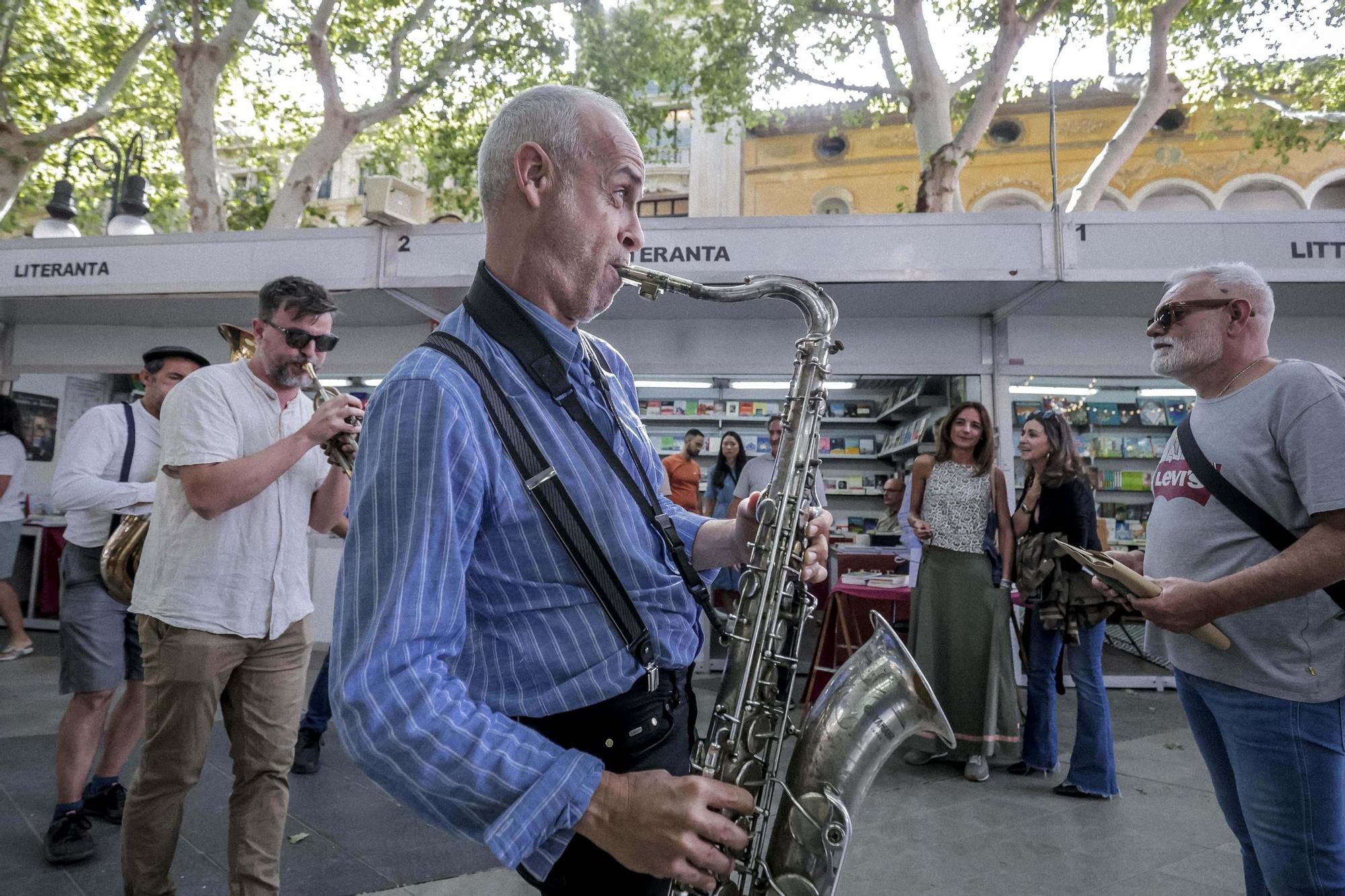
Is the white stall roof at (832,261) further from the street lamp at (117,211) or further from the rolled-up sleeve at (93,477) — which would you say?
the rolled-up sleeve at (93,477)

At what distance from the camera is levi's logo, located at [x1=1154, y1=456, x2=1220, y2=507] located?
219 cm

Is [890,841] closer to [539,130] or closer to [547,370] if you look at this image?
[547,370]

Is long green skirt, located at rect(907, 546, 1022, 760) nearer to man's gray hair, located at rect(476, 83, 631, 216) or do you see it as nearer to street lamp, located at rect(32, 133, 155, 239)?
man's gray hair, located at rect(476, 83, 631, 216)

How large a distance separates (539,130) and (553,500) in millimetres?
619

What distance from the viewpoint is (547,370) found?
1.30 m

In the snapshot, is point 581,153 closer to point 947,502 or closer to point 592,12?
point 947,502

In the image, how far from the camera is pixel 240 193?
46.5ft

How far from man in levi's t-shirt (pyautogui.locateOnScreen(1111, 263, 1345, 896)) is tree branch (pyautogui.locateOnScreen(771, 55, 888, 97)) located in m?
8.99

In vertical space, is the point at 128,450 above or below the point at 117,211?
below

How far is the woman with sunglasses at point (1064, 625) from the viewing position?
4.30 metres

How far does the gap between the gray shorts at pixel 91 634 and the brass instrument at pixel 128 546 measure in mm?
411

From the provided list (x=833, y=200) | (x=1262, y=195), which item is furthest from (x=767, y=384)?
(x=1262, y=195)

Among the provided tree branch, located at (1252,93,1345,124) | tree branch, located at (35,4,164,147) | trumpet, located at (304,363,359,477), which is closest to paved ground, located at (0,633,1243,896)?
trumpet, located at (304,363,359,477)

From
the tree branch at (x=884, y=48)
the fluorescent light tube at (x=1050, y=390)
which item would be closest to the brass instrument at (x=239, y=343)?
the fluorescent light tube at (x=1050, y=390)
